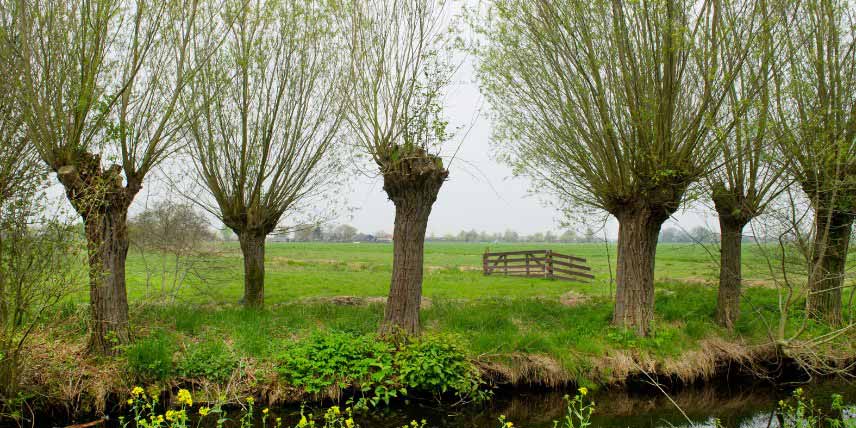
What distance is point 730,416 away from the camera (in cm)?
774

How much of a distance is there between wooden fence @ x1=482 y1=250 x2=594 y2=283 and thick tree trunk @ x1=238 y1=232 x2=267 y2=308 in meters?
12.9

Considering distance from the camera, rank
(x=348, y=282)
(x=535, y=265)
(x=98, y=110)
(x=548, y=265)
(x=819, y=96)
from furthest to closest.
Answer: (x=535, y=265) < (x=548, y=265) < (x=348, y=282) < (x=819, y=96) < (x=98, y=110)

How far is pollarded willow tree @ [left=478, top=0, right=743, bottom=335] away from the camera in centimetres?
835

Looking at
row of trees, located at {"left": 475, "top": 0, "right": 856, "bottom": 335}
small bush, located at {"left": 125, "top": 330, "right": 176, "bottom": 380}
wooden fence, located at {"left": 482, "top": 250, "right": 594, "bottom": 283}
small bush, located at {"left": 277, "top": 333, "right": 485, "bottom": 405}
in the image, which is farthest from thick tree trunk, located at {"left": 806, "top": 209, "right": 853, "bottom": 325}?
small bush, located at {"left": 125, "top": 330, "right": 176, "bottom": 380}

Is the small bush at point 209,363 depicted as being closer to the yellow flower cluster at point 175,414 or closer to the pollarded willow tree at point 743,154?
the yellow flower cluster at point 175,414

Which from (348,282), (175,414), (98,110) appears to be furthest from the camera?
(348,282)

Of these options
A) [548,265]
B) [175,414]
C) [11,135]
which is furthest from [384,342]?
[548,265]

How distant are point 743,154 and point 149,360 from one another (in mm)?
9313

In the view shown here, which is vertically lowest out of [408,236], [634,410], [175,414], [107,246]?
[634,410]

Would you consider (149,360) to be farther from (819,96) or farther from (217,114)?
(819,96)

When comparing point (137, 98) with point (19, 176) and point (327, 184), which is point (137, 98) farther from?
point (327, 184)

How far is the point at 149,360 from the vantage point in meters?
7.45

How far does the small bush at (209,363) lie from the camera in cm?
754

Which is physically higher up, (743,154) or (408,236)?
(743,154)
